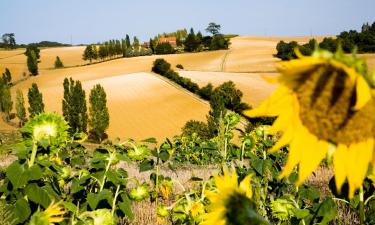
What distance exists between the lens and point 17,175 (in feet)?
7.98

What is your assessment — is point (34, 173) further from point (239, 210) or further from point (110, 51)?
point (110, 51)

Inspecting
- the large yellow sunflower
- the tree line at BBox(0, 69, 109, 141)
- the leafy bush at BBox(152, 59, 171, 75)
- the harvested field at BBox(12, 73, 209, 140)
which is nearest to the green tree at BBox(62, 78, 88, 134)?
the tree line at BBox(0, 69, 109, 141)

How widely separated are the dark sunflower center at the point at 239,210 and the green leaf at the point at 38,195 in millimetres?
1429

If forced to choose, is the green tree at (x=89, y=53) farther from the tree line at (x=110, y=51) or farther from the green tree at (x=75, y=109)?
the green tree at (x=75, y=109)

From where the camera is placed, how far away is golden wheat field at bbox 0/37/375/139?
123 feet

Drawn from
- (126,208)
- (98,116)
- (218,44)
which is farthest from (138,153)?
(218,44)

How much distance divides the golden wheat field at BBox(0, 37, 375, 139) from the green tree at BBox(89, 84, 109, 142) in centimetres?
146

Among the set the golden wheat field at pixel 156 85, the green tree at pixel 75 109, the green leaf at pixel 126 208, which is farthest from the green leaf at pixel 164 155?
the green tree at pixel 75 109

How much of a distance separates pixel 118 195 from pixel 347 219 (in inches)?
97.3

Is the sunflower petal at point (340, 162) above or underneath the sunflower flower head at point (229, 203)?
above

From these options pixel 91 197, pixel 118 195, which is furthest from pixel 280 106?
pixel 118 195

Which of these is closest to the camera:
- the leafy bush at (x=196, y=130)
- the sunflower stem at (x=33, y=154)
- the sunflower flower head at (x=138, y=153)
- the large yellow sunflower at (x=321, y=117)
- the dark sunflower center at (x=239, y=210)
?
the large yellow sunflower at (x=321, y=117)

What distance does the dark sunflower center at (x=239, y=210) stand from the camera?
1367 mm

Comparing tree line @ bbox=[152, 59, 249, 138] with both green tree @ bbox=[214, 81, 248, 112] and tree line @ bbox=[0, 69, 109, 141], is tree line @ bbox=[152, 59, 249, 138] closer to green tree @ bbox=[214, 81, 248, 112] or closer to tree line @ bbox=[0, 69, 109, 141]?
green tree @ bbox=[214, 81, 248, 112]
